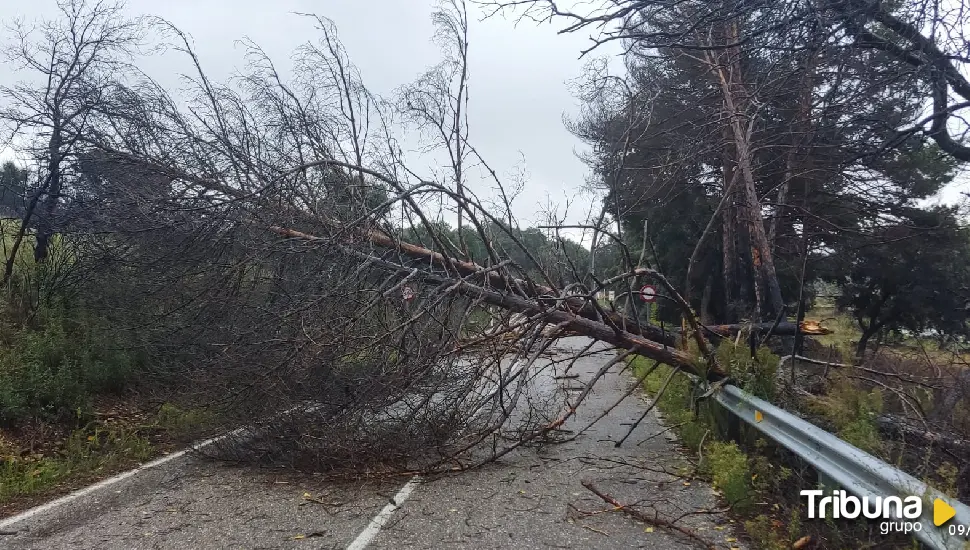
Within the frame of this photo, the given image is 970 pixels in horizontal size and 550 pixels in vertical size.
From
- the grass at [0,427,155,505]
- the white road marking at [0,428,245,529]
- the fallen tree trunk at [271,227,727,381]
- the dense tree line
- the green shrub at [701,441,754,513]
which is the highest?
the dense tree line

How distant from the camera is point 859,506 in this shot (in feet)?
12.6

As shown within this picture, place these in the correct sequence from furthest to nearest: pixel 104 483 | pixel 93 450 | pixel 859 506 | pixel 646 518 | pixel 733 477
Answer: pixel 93 450 < pixel 104 483 < pixel 733 477 < pixel 646 518 < pixel 859 506

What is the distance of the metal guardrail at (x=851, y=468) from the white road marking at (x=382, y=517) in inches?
115

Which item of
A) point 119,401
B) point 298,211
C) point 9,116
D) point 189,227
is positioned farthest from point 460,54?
point 119,401

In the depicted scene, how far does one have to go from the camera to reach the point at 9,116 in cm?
836

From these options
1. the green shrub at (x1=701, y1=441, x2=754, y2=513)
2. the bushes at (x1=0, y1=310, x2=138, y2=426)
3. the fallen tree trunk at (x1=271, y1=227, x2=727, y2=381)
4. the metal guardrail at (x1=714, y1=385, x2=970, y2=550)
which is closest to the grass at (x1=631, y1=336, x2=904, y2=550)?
the green shrub at (x1=701, y1=441, x2=754, y2=513)

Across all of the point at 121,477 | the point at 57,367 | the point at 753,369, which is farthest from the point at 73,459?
the point at 753,369

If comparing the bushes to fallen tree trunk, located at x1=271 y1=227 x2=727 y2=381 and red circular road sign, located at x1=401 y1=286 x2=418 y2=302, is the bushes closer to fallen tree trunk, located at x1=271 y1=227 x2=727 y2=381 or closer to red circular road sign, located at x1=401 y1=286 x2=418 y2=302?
fallen tree trunk, located at x1=271 y1=227 x2=727 y2=381

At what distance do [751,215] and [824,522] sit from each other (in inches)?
302

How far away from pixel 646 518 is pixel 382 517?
191 cm

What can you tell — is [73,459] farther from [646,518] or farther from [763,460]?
[763,460]

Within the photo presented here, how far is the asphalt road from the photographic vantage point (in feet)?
14.7

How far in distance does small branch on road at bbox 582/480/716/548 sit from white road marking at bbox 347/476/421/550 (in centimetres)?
149

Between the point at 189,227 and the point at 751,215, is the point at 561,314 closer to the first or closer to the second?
the point at 189,227
